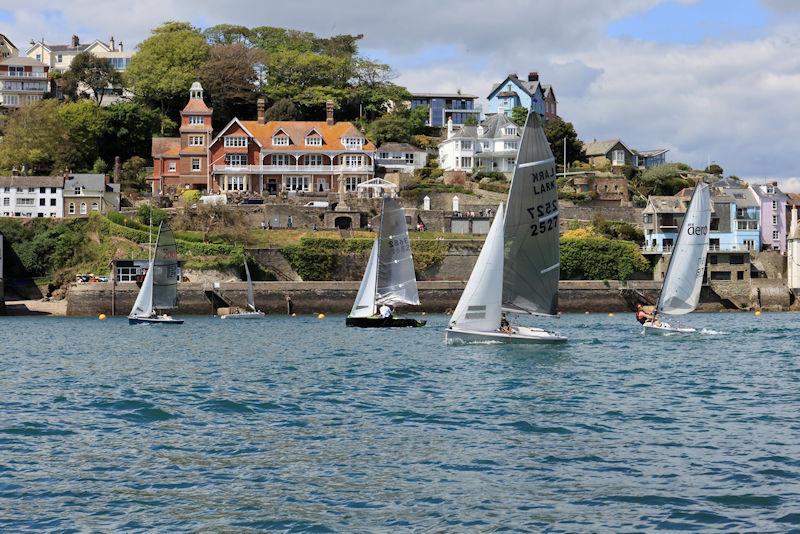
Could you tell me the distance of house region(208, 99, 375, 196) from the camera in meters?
105

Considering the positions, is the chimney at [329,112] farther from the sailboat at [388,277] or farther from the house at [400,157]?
the sailboat at [388,277]

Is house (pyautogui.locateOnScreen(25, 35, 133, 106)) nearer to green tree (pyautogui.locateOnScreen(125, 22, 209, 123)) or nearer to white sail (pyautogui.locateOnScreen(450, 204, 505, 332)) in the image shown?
green tree (pyautogui.locateOnScreen(125, 22, 209, 123))

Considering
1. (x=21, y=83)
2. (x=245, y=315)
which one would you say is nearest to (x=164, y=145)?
(x=21, y=83)

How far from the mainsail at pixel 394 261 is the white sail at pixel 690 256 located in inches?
517

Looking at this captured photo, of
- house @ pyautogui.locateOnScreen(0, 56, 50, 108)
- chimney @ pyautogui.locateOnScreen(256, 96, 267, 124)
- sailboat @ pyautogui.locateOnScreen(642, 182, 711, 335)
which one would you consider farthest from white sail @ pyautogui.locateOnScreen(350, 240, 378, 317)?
house @ pyautogui.locateOnScreen(0, 56, 50, 108)

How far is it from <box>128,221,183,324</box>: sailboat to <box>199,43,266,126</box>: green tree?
48395mm

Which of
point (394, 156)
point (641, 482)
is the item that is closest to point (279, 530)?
point (641, 482)

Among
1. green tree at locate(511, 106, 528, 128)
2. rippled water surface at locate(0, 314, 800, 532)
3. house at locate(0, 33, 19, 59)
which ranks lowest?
rippled water surface at locate(0, 314, 800, 532)

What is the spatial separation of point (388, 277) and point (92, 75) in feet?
247

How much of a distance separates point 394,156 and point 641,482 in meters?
93.6

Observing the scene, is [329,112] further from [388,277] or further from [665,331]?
[665,331]

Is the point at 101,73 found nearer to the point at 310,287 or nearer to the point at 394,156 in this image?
the point at 394,156

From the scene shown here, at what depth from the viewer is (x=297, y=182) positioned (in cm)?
10675

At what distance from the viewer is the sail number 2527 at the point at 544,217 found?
42250mm
